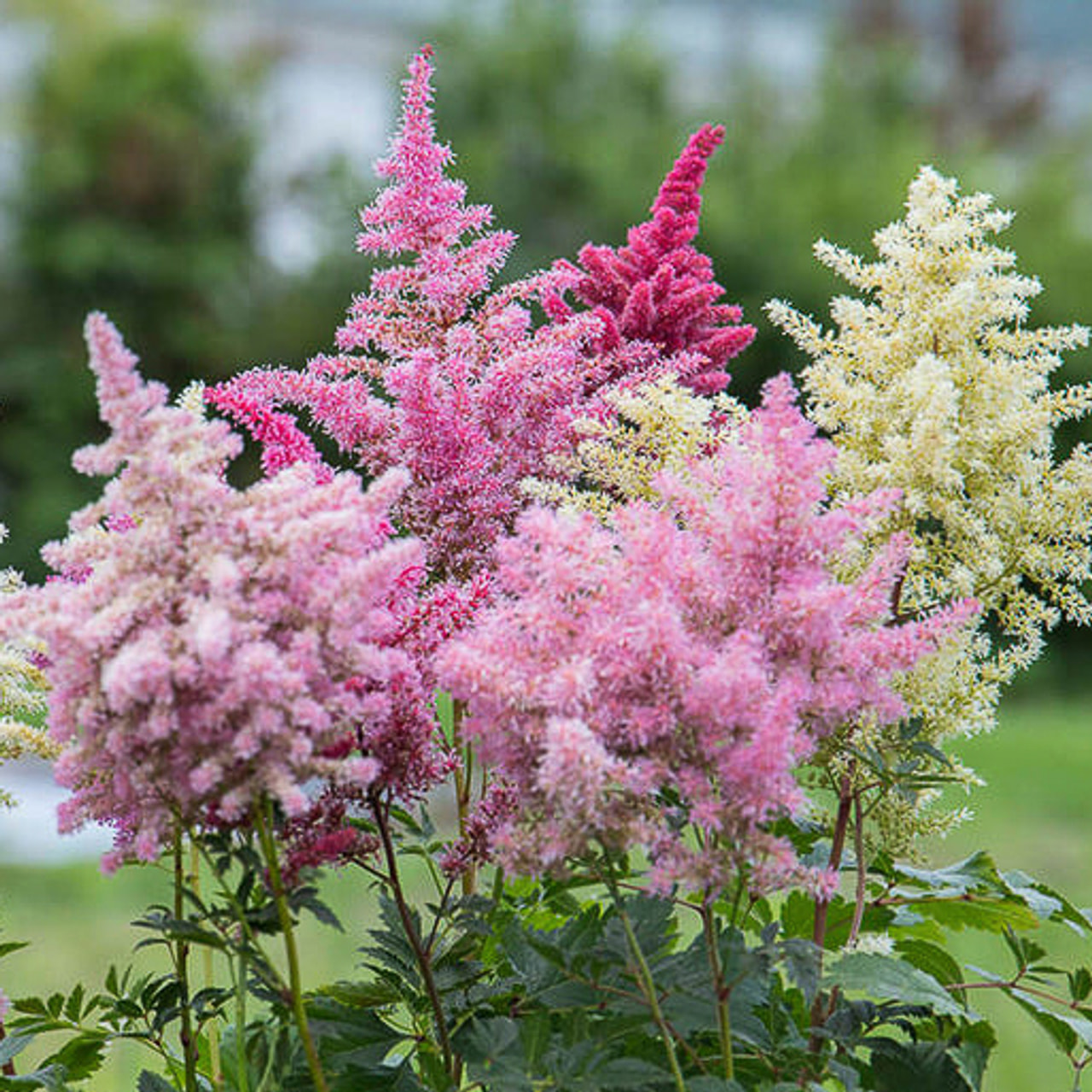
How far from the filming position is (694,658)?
42.4 inches

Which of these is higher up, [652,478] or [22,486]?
[22,486]

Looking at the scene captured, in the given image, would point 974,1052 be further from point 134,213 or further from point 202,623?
point 134,213

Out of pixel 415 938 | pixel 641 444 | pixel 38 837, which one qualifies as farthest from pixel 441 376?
pixel 38 837

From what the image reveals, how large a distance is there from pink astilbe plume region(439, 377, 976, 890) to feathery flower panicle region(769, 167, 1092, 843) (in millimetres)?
136

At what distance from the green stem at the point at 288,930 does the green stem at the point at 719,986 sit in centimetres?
29

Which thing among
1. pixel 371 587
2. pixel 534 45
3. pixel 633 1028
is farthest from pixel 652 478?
pixel 534 45

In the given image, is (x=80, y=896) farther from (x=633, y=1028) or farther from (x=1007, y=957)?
(x=633, y=1028)

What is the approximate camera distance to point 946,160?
9242mm

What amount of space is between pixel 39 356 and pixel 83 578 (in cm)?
827

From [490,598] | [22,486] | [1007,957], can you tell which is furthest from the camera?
[22,486]

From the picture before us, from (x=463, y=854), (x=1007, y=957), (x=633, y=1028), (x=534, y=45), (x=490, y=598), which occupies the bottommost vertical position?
(x=633, y=1028)

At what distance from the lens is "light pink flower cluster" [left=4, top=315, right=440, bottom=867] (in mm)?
1024

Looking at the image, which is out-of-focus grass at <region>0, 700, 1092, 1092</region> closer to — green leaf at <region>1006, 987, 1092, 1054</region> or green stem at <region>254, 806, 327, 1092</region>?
green leaf at <region>1006, 987, 1092, 1054</region>

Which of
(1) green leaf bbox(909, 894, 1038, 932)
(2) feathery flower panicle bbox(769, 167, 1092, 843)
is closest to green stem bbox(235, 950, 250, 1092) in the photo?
(2) feathery flower panicle bbox(769, 167, 1092, 843)
